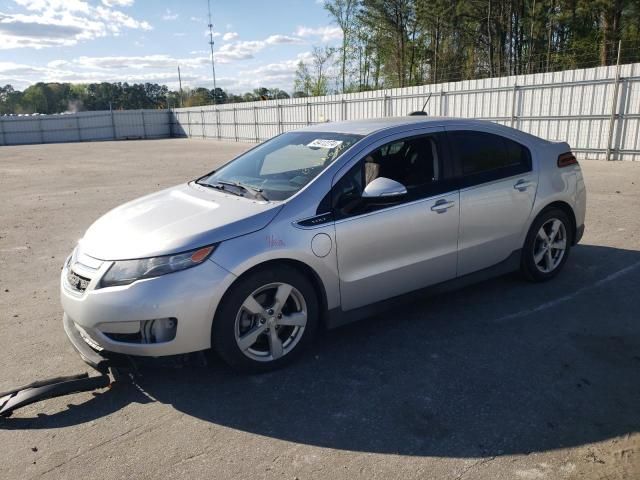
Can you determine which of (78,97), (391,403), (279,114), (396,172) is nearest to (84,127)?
(279,114)

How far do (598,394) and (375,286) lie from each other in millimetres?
1534

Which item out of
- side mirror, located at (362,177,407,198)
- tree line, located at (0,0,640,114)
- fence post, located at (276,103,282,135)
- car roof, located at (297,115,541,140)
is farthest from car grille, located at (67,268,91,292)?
fence post, located at (276,103,282,135)

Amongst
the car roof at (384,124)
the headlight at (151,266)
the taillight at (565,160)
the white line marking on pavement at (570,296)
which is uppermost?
the car roof at (384,124)

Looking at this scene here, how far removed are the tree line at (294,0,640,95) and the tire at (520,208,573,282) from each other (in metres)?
14.4

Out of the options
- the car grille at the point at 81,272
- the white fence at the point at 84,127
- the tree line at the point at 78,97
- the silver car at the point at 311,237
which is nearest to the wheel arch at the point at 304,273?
the silver car at the point at 311,237

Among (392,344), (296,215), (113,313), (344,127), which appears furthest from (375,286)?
(113,313)

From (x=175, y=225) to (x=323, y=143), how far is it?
1383 mm

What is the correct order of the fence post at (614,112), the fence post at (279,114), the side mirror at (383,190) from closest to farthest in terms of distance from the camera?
the side mirror at (383,190)
the fence post at (614,112)
the fence post at (279,114)

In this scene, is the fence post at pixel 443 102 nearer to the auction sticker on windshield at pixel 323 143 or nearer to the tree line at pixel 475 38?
the tree line at pixel 475 38

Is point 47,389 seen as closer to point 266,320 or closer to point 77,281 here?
point 77,281

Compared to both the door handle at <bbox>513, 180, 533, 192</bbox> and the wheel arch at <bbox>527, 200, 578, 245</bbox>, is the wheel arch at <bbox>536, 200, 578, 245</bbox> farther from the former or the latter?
the door handle at <bbox>513, 180, 533, 192</bbox>

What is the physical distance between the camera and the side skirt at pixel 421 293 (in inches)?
144

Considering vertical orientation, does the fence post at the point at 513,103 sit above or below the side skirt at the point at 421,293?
above

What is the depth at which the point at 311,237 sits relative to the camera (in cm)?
341
